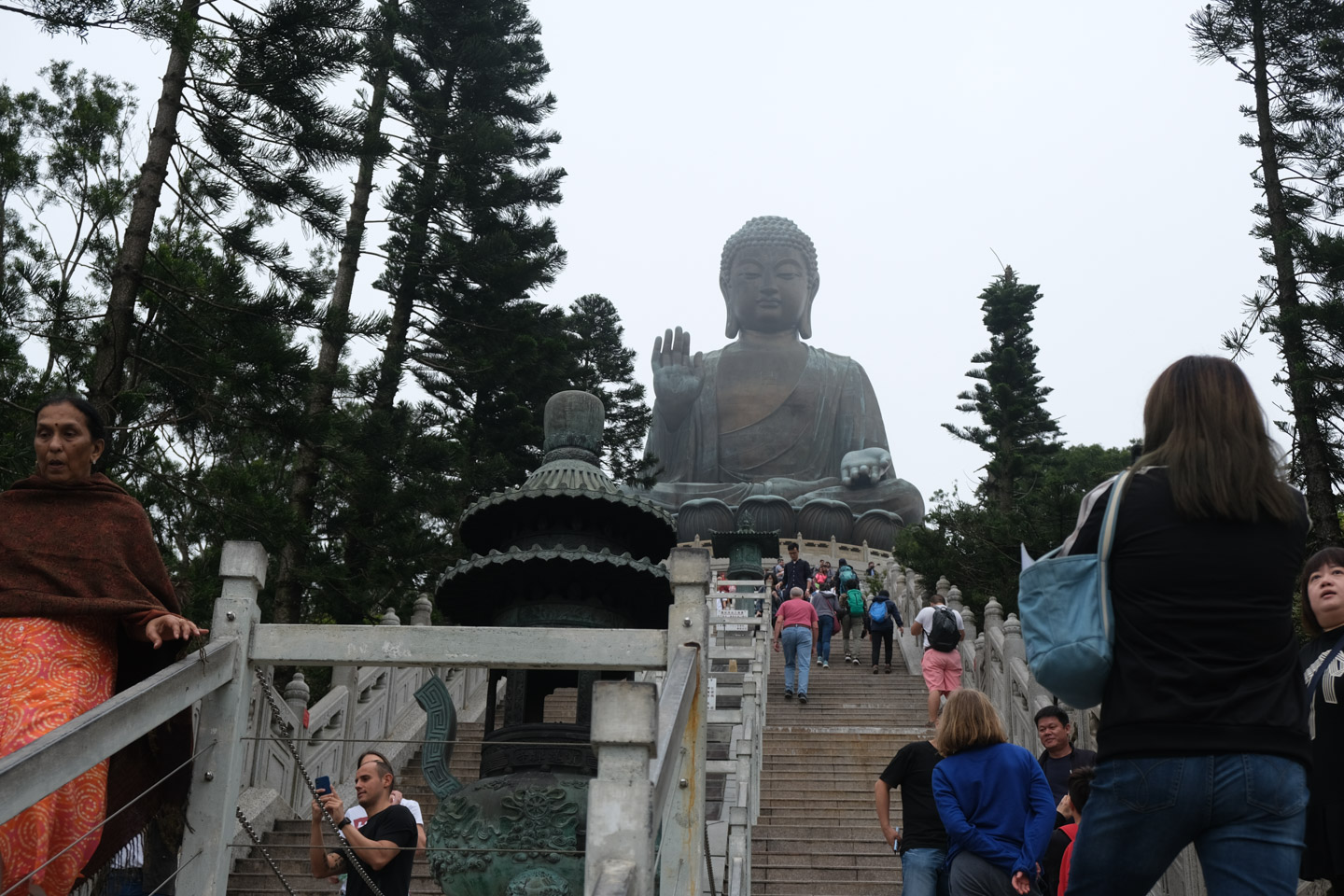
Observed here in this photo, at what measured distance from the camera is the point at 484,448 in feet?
48.3

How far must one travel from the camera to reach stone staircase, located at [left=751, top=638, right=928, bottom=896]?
709 cm

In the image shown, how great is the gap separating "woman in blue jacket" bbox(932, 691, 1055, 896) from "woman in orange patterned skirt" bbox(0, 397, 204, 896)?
213cm

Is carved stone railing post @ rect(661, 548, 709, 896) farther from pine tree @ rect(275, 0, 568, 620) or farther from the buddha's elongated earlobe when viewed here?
the buddha's elongated earlobe

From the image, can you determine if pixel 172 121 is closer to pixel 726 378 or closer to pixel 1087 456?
pixel 726 378

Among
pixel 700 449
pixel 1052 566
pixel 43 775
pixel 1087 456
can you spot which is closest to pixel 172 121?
pixel 43 775

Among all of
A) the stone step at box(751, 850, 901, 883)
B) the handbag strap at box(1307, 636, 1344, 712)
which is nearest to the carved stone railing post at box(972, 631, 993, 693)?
the stone step at box(751, 850, 901, 883)

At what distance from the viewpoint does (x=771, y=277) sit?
27.6m

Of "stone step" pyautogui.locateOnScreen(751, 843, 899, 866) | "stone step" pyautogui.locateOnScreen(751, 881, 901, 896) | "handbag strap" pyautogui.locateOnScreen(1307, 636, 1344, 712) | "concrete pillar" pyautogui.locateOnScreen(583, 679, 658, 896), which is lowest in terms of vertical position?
"stone step" pyautogui.locateOnScreen(751, 881, 901, 896)

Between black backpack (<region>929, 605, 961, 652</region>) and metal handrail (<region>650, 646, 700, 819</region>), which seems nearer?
metal handrail (<region>650, 646, 700, 819</region>)

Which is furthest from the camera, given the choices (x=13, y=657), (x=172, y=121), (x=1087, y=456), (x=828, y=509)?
(x=1087, y=456)

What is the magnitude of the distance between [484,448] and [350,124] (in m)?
6.06

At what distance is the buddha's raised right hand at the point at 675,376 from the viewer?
25781 mm

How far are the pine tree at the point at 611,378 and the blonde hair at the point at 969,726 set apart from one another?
978 cm

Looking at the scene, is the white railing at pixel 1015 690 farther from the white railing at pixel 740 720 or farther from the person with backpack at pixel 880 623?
the white railing at pixel 740 720
